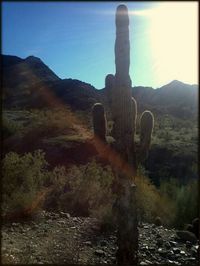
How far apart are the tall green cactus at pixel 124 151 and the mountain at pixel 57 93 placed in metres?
38.4

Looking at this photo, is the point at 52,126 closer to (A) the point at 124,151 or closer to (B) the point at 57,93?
(B) the point at 57,93

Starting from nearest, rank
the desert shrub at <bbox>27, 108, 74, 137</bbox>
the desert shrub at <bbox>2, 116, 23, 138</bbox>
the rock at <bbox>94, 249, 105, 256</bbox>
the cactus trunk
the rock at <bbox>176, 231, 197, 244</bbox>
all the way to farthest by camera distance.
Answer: the cactus trunk, the rock at <bbox>94, 249, 105, 256</bbox>, the rock at <bbox>176, 231, 197, 244</bbox>, the desert shrub at <bbox>27, 108, 74, 137</bbox>, the desert shrub at <bbox>2, 116, 23, 138</bbox>

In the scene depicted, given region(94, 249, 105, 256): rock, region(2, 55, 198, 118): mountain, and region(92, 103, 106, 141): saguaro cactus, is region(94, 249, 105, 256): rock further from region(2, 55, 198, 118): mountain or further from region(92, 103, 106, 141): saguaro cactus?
region(2, 55, 198, 118): mountain

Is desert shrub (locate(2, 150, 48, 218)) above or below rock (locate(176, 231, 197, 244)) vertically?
above

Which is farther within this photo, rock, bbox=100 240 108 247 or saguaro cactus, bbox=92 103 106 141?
saguaro cactus, bbox=92 103 106 141

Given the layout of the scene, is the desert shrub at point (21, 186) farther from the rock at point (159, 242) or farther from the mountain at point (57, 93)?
the mountain at point (57, 93)

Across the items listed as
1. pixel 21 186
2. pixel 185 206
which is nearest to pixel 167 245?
pixel 185 206

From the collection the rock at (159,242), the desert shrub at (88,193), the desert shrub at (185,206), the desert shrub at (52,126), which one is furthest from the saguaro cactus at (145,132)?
the desert shrub at (52,126)

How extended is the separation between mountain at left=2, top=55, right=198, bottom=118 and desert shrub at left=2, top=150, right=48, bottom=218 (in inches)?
1235

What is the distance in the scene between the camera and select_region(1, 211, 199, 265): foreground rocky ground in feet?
36.9

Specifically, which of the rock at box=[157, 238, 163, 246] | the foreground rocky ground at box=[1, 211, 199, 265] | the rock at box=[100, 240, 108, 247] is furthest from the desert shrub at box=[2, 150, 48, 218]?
the rock at box=[157, 238, 163, 246]

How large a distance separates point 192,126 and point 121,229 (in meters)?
39.4

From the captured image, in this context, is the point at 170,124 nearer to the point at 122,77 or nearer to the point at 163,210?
the point at 163,210

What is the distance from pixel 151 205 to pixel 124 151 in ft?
26.1
